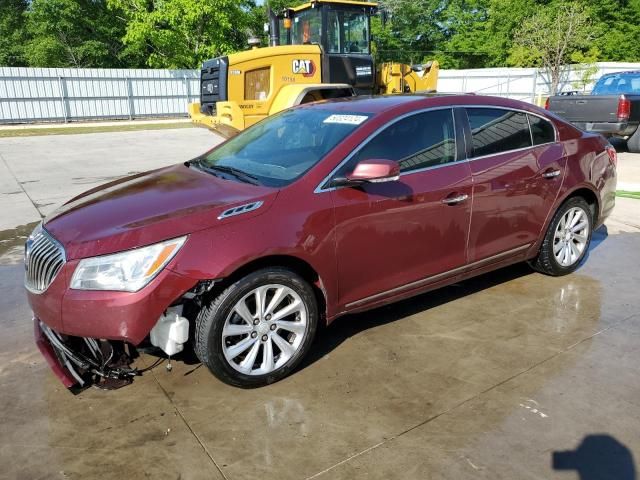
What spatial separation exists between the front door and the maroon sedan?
0.03ft

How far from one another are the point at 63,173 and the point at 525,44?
1075 inches

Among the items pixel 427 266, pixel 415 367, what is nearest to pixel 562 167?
pixel 427 266

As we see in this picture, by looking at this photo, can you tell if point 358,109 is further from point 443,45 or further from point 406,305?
point 443,45

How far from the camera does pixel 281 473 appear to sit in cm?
261

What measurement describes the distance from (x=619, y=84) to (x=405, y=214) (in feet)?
41.8

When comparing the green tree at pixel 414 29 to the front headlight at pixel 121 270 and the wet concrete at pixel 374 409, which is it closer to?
the wet concrete at pixel 374 409

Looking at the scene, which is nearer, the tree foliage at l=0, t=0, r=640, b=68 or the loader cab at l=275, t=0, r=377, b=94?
the loader cab at l=275, t=0, r=377, b=94

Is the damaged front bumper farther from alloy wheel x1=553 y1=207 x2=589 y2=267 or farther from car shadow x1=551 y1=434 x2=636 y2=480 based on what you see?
alloy wheel x1=553 y1=207 x2=589 y2=267

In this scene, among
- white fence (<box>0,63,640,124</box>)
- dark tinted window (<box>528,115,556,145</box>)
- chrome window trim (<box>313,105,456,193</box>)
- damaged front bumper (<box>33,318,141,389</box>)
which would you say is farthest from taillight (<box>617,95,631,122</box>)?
white fence (<box>0,63,640,124</box>)

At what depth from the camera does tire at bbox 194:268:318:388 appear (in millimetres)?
3084

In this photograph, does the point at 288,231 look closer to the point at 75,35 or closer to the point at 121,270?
the point at 121,270

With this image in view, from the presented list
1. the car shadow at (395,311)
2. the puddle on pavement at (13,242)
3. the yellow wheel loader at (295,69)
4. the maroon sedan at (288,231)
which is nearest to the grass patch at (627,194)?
the car shadow at (395,311)

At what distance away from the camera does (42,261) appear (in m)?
3.15

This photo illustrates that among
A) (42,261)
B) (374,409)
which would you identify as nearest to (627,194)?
(374,409)
